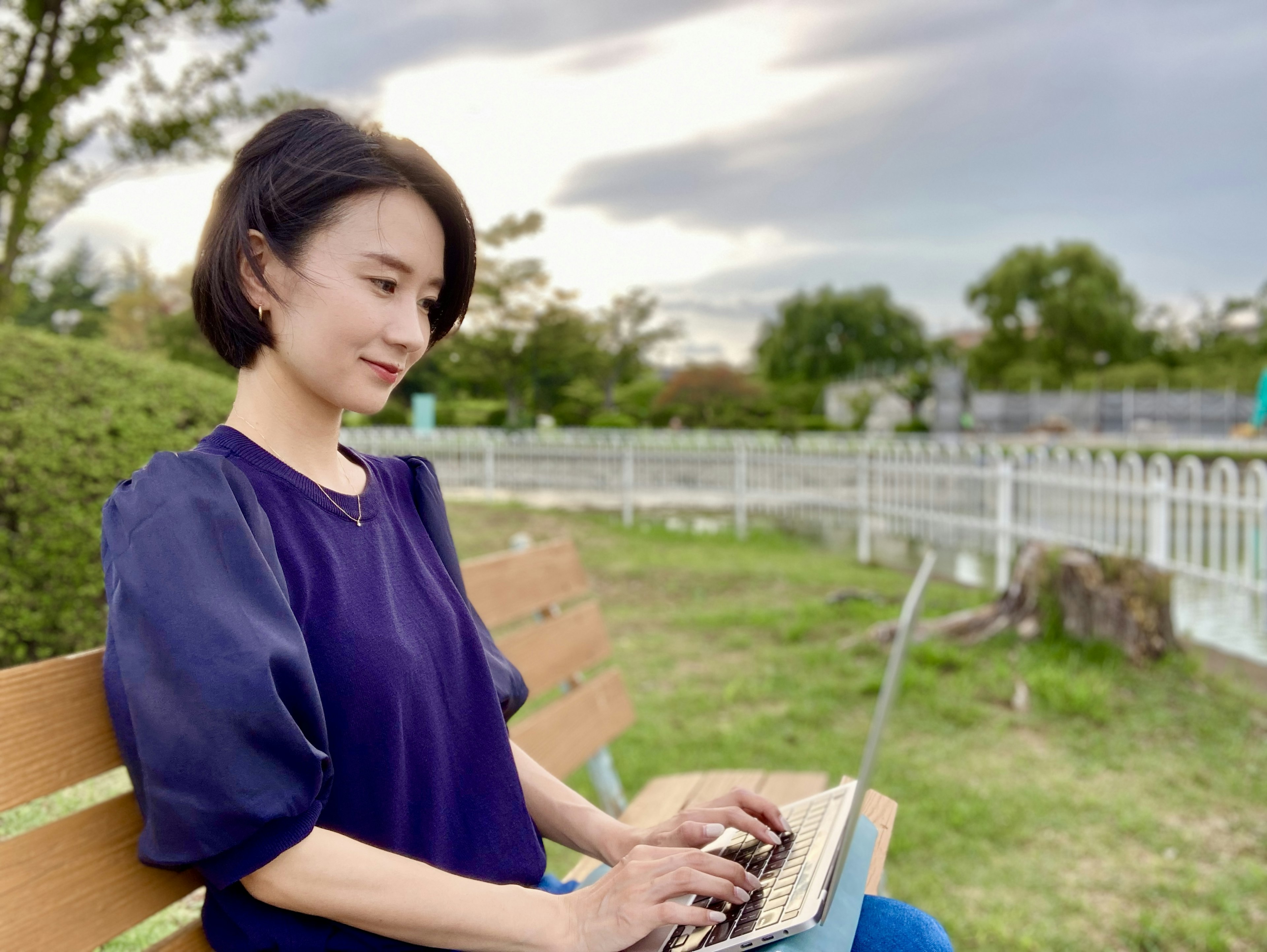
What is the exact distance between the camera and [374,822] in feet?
3.65

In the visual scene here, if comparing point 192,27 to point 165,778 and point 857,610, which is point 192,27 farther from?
point 165,778

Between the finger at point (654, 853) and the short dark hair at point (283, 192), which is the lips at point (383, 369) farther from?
the finger at point (654, 853)

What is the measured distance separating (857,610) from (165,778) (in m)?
5.82

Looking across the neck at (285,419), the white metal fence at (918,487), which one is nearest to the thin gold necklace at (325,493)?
the neck at (285,419)

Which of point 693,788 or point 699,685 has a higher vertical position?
point 693,788

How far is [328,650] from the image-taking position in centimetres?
108

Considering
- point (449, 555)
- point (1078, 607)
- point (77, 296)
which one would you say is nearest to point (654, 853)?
point (449, 555)

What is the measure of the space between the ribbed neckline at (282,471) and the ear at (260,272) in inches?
5.9

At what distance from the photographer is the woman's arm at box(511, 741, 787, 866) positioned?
125 cm

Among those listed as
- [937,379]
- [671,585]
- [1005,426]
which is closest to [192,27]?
[671,585]

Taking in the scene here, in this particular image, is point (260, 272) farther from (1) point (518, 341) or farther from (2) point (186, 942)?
(1) point (518, 341)

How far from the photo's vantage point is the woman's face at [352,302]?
1.13 metres

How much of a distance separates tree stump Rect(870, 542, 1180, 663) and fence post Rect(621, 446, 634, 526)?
6.92 m

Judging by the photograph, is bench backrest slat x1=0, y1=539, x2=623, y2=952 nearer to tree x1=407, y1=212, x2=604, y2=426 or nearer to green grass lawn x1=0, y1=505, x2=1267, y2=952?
green grass lawn x1=0, y1=505, x2=1267, y2=952
